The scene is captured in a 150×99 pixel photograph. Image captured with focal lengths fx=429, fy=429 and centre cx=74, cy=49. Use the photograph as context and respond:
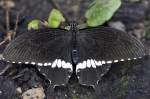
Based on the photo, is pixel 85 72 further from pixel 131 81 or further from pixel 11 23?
pixel 11 23

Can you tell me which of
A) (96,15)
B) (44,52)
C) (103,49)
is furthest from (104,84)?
(96,15)

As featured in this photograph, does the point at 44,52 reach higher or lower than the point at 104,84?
higher

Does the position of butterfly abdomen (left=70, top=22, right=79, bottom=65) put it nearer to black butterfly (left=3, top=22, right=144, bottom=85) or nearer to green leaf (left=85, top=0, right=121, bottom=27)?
black butterfly (left=3, top=22, right=144, bottom=85)

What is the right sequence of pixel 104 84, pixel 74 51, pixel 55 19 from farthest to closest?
pixel 55 19 < pixel 104 84 < pixel 74 51

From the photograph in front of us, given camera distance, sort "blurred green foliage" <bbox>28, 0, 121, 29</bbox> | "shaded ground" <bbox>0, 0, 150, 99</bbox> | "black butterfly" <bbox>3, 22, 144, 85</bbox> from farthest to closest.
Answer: "blurred green foliage" <bbox>28, 0, 121, 29</bbox> < "shaded ground" <bbox>0, 0, 150, 99</bbox> < "black butterfly" <bbox>3, 22, 144, 85</bbox>

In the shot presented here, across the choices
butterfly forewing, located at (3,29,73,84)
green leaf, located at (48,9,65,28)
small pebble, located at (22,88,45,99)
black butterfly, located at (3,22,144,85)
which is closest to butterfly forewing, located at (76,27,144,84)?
black butterfly, located at (3,22,144,85)

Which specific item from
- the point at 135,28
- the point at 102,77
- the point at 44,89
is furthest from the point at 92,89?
the point at 135,28

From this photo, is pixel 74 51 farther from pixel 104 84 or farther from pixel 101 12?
pixel 101 12

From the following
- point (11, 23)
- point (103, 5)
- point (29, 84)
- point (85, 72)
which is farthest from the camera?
point (11, 23)
